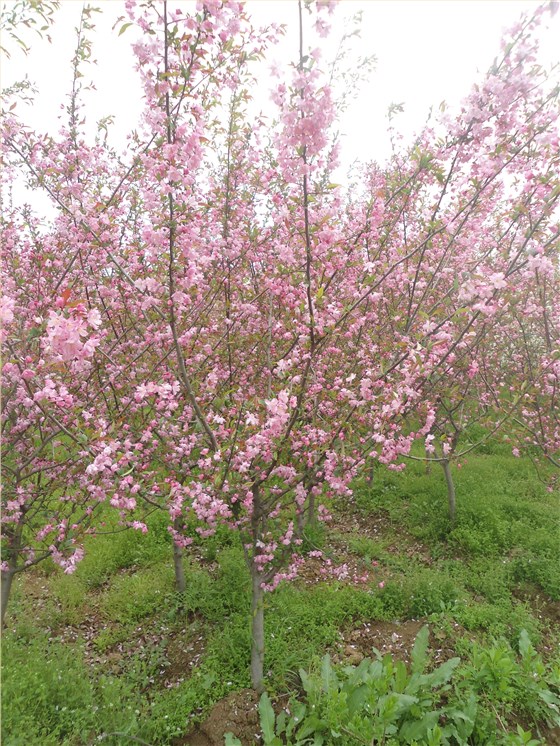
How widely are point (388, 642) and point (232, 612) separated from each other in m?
1.47

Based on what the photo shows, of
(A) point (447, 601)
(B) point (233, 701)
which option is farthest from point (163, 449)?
(A) point (447, 601)

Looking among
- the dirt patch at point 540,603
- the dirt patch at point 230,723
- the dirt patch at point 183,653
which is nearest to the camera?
the dirt patch at point 230,723

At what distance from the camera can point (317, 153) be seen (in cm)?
244

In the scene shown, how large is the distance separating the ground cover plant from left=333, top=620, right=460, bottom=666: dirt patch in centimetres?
3

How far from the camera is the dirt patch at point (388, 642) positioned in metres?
3.76

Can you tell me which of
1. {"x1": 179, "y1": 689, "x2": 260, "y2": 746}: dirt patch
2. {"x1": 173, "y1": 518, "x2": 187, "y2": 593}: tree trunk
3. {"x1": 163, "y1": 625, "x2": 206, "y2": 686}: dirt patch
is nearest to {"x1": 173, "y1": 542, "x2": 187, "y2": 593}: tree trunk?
{"x1": 173, "y1": 518, "x2": 187, "y2": 593}: tree trunk

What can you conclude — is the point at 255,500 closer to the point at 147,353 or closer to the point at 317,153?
the point at 147,353

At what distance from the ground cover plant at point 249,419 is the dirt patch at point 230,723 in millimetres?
23

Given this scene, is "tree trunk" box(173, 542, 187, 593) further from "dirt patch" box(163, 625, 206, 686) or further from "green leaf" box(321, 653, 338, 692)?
"green leaf" box(321, 653, 338, 692)

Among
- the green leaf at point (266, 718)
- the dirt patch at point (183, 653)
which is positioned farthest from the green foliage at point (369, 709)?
the dirt patch at point (183, 653)

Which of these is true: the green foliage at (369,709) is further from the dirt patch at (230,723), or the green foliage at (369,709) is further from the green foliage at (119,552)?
the green foliage at (119,552)

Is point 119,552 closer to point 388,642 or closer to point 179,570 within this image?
point 179,570

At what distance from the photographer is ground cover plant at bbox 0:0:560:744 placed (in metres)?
2.63

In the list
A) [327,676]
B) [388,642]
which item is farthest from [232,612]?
[388,642]
